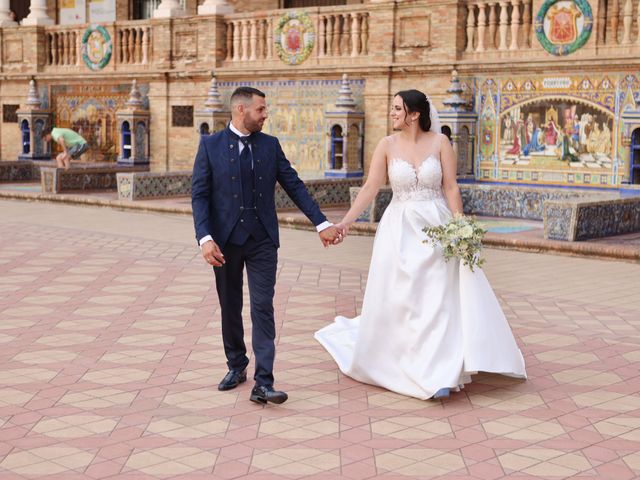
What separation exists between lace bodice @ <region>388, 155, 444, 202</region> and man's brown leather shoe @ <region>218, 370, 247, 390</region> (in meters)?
1.51

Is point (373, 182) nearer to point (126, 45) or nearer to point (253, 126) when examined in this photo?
point (253, 126)

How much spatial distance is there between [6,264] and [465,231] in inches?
262

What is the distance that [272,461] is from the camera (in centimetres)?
508

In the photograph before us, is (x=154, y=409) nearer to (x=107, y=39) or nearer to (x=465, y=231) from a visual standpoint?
(x=465, y=231)

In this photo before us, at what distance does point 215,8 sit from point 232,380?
17.4 m

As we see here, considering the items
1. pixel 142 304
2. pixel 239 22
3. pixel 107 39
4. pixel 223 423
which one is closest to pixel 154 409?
pixel 223 423

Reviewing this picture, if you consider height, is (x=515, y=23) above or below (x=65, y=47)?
below

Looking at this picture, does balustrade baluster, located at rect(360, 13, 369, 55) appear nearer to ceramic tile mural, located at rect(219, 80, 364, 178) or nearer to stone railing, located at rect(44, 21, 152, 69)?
ceramic tile mural, located at rect(219, 80, 364, 178)

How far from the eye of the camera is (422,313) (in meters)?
6.45

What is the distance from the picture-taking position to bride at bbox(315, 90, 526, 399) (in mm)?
6352

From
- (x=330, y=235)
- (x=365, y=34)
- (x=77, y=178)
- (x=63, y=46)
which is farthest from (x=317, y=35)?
(x=330, y=235)

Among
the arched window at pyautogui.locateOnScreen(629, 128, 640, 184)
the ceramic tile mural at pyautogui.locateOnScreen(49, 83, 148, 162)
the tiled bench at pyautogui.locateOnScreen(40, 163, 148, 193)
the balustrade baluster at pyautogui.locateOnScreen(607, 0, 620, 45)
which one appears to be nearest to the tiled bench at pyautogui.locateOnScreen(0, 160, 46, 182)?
the ceramic tile mural at pyautogui.locateOnScreen(49, 83, 148, 162)

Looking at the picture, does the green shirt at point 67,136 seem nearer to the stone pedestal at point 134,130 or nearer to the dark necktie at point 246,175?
the stone pedestal at point 134,130

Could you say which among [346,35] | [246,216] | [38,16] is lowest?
[246,216]
